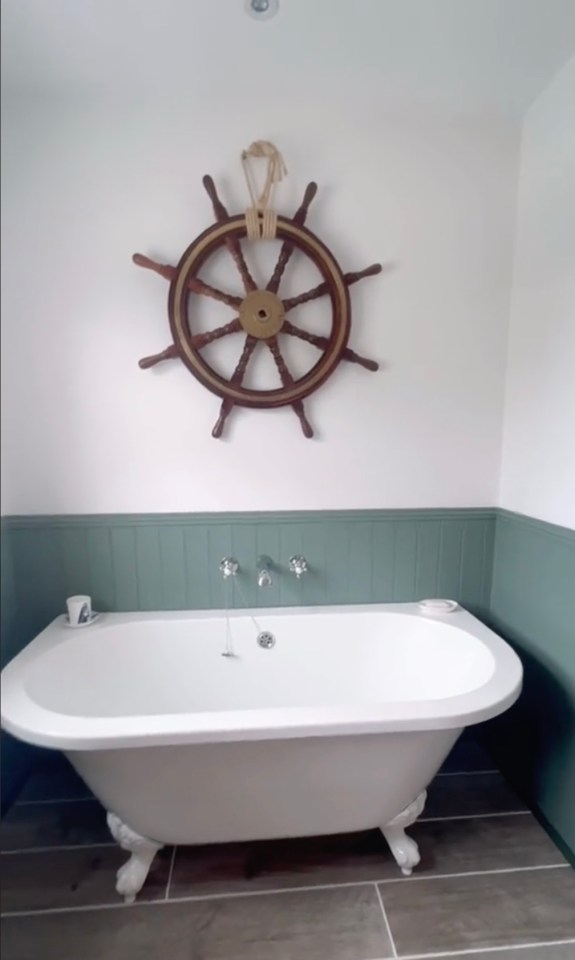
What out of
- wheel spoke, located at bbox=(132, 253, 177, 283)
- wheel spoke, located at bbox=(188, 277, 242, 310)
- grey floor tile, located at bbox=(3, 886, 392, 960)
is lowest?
grey floor tile, located at bbox=(3, 886, 392, 960)

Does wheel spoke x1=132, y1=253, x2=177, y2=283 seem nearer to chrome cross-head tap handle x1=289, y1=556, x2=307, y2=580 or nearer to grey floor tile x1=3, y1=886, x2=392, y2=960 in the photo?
chrome cross-head tap handle x1=289, y1=556, x2=307, y2=580

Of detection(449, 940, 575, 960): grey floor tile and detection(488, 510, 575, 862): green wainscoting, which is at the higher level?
detection(488, 510, 575, 862): green wainscoting

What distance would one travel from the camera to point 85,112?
4.82 ft

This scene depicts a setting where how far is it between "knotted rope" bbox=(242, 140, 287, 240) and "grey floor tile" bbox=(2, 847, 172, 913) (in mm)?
1890

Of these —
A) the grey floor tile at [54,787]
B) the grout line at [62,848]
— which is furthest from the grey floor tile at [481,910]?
the grey floor tile at [54,787]

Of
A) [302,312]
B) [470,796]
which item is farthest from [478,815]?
[302,312]

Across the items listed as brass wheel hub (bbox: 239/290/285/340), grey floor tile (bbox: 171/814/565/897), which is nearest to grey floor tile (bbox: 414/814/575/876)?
grey floor tile (bbox: 171/814/565/897)

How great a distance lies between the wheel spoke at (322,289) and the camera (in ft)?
5.34

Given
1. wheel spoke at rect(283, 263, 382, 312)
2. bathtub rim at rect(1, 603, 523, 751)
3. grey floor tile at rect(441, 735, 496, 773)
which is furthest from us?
grey floor tile at rect(441, 735, 496, 773)

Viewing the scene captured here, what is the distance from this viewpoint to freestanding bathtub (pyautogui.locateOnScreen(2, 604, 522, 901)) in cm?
108

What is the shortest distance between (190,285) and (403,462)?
0.95 m

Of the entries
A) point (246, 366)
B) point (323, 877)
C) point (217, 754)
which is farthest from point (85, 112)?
point (323, 877)

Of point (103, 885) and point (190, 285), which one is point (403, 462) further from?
point (103, 885)

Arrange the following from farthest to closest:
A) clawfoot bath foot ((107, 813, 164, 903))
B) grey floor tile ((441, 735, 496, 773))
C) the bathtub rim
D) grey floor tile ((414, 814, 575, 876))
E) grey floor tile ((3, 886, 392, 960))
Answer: grey floor tile ((441, 735, 496, 773))
grey floor tile ((414, 814, 575, 876))
clawfoot bath foot ((107, 813, 164, 903))
grey floor tile ((3, 886, 392, 960))
the bathtub rim
